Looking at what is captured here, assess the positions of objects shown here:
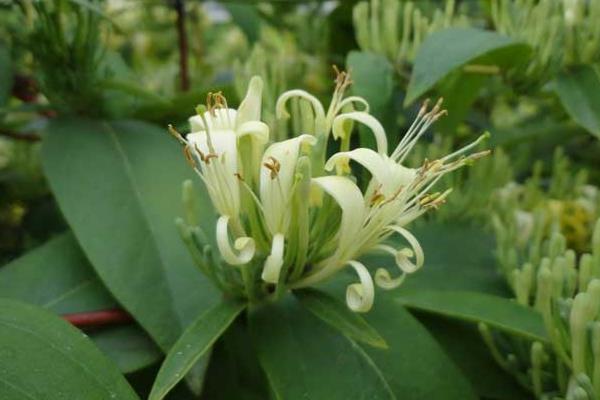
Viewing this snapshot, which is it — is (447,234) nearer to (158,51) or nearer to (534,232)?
(534,232)

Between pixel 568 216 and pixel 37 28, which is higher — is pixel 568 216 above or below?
below

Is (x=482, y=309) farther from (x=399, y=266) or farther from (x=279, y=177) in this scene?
(x=279, y=177)

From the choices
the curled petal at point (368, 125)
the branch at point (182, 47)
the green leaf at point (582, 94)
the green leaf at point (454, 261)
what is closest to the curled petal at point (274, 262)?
the curled petal at point (368, 125)

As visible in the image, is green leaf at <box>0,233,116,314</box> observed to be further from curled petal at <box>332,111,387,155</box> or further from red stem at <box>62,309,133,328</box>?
curled petal at <box>332,111,387,155</box>

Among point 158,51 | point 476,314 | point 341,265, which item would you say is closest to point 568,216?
point 476,314

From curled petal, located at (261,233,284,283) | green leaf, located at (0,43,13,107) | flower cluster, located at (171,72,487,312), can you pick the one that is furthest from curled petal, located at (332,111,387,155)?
green leaf, located at (0,43,13,107)

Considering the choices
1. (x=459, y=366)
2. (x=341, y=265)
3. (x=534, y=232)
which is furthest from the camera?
(x=534, y=232)

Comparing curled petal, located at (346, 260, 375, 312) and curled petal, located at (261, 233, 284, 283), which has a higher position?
curled petal, located at (261, 233, 284, 283)
